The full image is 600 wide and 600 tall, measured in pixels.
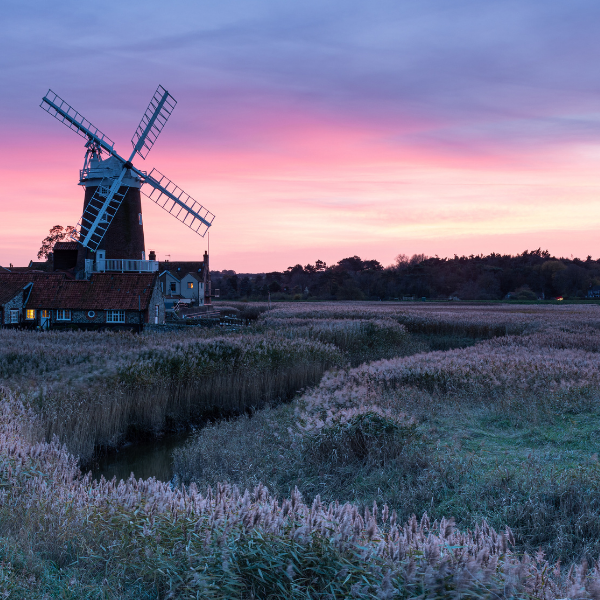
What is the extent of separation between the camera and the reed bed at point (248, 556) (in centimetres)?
330

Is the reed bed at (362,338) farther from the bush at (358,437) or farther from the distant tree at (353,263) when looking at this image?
the distant tree at (353,263)

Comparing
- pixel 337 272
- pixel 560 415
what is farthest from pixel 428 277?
pixel 560 415

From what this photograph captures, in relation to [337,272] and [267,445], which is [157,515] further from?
[337,272]

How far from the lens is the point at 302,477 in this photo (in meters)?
8.32

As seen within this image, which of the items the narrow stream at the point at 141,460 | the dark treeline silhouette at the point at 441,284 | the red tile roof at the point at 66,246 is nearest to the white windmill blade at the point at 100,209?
the red tile roof at the point at 66,246

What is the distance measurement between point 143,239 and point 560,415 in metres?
34.9

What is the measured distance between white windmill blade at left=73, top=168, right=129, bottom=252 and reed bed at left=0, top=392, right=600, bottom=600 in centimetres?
3456

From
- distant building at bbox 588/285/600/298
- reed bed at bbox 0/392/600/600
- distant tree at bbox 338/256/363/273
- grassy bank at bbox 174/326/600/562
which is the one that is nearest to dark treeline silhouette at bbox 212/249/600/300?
distant building at bbox 588/285/600/298

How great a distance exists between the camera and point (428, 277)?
107 meters

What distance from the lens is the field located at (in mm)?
3662

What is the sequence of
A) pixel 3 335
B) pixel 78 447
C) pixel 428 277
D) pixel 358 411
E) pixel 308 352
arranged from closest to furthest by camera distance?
1. pixel 358 411
2. pixel 78 447
3. pixel 308 352
4. pixel 3 335
5. pixel 428 277

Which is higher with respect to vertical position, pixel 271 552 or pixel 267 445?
pixel 271 552

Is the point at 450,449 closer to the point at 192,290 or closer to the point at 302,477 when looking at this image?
the point at 302,477

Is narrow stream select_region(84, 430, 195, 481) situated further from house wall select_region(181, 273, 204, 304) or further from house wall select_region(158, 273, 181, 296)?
house wall select_region(181, 273, 204, 304)
